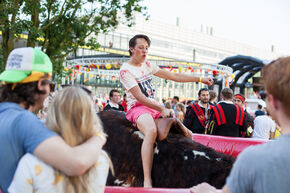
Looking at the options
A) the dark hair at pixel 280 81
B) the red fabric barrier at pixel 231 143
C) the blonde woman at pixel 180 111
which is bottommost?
the blonde woman at pixel 180 111

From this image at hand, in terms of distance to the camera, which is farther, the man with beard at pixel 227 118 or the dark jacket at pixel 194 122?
the dark jacket at pixel 194 122

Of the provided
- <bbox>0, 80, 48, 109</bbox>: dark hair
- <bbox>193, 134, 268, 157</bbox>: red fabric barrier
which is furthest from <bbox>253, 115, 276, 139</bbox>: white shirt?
→ <bbox>0, 80, 48, 109</bbox>: dark hair

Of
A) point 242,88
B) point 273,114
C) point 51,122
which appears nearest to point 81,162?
point 51,122

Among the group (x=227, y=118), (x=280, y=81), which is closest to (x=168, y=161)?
(x=280, y=81)

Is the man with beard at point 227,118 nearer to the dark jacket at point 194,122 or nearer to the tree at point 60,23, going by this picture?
the dark jacket at point 194,122

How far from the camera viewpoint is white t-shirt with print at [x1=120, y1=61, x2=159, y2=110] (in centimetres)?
368

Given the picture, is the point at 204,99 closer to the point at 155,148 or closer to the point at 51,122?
the point at 155,148

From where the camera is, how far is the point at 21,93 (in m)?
1.63

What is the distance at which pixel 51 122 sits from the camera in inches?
62.6

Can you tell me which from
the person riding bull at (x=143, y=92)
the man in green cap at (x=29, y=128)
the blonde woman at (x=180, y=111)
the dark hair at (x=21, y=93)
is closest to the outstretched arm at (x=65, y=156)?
the man in green cap at (x=29, y=128)

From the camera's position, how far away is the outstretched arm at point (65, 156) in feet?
4.69

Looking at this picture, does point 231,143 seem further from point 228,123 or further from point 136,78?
point 228,123

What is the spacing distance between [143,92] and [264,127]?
13.5 feet

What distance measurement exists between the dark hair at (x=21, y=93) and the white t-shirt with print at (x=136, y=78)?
2017 mm
